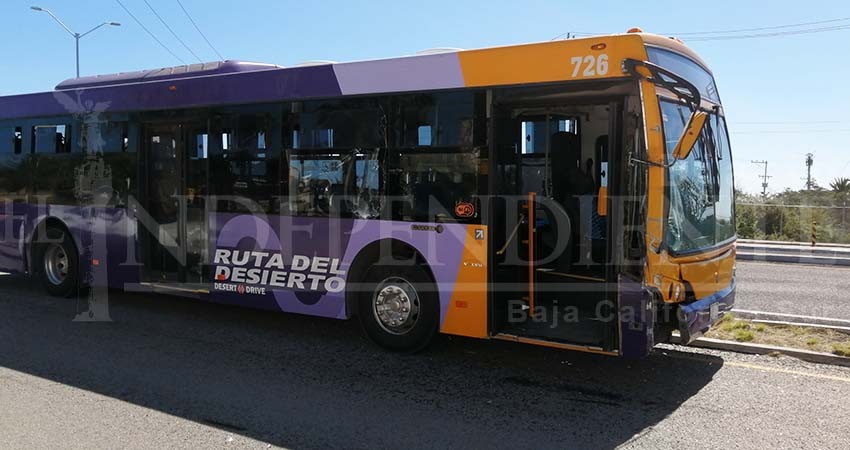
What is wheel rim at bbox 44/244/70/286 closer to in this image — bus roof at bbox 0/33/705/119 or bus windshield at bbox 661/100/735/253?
bus roof at bbox 0/33/705/119

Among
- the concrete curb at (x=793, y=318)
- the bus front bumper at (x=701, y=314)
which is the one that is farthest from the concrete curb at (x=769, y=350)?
the concrete curb at (x=793, y=318)

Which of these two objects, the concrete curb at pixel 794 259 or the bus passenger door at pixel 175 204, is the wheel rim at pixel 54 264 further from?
the concrete curb at pixel 794 259

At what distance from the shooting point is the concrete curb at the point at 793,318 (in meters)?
8.48

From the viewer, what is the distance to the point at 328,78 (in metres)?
7.58

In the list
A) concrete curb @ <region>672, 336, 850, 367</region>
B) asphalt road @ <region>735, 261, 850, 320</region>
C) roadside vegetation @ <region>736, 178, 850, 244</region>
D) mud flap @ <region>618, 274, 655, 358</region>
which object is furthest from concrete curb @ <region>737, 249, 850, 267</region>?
mud flap @ <region>618, 274, 655, 358</region>

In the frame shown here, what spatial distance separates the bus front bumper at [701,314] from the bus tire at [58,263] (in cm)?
858

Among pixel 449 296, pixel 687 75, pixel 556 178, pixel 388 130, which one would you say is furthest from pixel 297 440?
pixel 687 75

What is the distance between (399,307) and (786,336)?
4.42 m

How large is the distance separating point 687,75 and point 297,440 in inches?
188

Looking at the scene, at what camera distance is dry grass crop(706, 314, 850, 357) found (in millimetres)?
7281

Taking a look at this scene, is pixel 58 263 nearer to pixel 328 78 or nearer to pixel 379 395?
pixel 328 78

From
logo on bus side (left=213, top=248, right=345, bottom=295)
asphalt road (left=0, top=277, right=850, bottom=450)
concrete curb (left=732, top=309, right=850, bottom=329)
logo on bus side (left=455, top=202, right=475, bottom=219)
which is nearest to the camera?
asphalt road (left=0, top=277, right=850, bottom=450)

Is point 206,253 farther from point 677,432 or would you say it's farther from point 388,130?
point 677,432

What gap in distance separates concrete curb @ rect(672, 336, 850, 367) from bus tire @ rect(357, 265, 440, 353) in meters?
3.01
